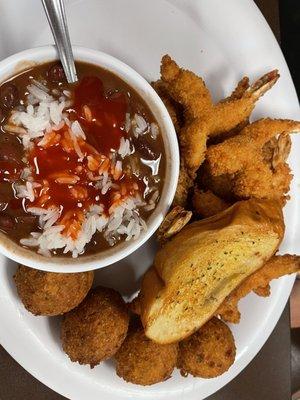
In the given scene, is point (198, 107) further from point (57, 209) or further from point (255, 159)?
point (57, 209)

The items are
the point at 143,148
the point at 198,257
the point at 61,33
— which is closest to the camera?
the point at 61,33

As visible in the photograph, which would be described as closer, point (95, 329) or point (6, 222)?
point (6, 222)

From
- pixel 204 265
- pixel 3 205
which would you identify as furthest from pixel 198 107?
pixel 3 205

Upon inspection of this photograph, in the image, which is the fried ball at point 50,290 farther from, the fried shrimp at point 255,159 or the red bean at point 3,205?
the fried shrimp at point 255,159

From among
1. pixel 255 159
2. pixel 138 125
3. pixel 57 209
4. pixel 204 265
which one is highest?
pixel 138 125

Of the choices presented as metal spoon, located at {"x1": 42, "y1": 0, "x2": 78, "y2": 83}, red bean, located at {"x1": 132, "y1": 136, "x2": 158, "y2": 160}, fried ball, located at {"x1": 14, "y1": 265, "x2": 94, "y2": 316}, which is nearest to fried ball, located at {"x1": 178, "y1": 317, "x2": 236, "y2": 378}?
fried ball, located at {"x1": 14, "y1": 265, "x2": 94, "y2": 316}

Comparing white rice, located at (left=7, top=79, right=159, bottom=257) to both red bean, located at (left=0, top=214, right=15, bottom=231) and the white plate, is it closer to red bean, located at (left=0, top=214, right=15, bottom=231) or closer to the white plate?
red bean, located at (left=0, top=214, right=15, bottom=231)

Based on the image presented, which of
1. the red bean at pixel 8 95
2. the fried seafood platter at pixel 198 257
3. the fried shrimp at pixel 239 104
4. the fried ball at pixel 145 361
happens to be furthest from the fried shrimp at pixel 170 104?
the fried ball at pixel 145 361

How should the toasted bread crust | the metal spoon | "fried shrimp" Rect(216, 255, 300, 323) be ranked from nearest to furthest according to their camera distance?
the metal spoon
the toasted bread crust
"fried shrimp" Rect(216, 255, 300, 323)
